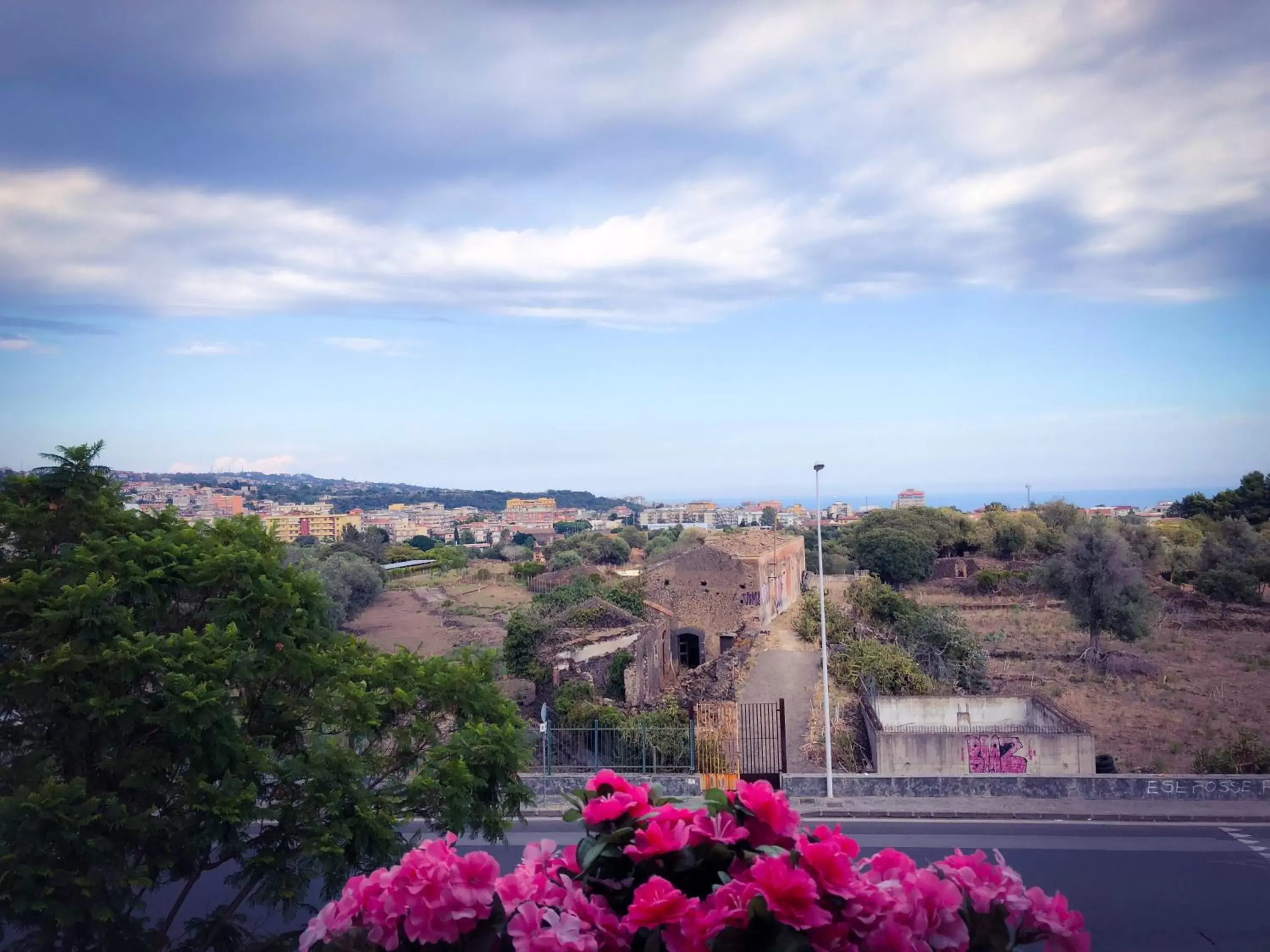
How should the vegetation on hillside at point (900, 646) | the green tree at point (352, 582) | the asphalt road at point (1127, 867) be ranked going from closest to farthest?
the asphalt road at point (1127, 867), the vegetation on hillside at point (900, 646), the green tree at point (352, 582)

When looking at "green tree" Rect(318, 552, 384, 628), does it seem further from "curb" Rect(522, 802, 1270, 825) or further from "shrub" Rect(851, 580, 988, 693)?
"curb" Rect(522, 802, 1270, 825)

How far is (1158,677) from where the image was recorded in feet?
92.8

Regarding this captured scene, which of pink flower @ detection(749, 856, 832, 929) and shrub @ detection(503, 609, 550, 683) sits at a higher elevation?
pink flower @ detection(749, 856, 832, 929)

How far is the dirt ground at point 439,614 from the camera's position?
122ft

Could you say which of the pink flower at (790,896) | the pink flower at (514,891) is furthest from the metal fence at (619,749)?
the pink flower at (790,896)

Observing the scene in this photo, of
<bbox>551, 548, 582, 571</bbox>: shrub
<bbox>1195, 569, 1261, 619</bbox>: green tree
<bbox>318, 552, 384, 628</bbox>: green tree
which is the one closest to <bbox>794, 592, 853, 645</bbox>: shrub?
<bbox>1195, 569, 1261, 619</bbox>: green tree

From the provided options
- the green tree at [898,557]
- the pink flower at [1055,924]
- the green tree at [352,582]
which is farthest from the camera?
the green tree at [898,557]

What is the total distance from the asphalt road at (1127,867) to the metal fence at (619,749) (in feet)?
7.27

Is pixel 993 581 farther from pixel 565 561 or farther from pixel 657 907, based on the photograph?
pixel 657 907

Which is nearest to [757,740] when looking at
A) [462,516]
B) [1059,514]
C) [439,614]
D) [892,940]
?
[892,940]

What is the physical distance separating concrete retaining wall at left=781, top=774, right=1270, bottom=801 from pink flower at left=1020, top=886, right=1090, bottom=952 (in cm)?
1400

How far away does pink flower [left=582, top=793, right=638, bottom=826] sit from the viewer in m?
3.35

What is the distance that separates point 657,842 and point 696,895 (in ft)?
0.94

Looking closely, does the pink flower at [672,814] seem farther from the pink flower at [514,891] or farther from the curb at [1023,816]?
the curb at [1023,816]
